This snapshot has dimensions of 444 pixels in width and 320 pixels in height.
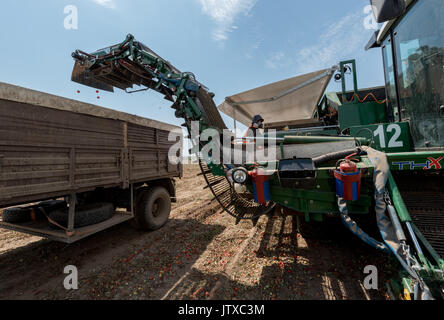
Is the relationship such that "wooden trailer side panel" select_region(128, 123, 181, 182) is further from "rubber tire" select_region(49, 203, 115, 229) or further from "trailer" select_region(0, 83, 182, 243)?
"rubber tire" select_region(49, 203, 115, 229)

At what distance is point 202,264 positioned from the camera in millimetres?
3344

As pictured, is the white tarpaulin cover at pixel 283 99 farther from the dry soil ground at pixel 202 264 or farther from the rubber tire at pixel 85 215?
the rubber tire at pixel 85 215

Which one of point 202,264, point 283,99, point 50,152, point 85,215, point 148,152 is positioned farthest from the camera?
point 283,99

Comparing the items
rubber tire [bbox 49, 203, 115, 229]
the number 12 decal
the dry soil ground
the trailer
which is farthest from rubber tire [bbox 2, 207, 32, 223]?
the number 12 decal

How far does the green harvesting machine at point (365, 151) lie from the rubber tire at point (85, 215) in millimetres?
2207

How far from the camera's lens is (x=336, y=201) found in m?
2.76

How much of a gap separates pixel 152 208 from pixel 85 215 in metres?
1.70

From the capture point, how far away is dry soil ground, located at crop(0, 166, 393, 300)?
2662 millimetres

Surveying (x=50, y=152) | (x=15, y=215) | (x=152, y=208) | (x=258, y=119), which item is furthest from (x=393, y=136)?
(x=15, y=215)

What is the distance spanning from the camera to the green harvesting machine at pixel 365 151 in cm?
220

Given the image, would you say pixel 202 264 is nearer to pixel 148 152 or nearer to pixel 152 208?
pixel 152 208

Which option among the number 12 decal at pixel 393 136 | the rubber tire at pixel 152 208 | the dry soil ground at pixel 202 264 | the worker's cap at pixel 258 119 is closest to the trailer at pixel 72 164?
the rubber tire at pixel 152 208

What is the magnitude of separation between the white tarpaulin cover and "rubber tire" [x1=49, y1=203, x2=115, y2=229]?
4.64 m
